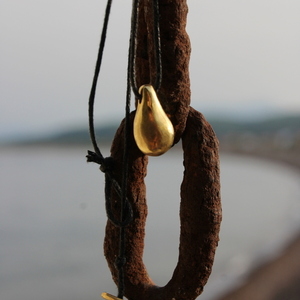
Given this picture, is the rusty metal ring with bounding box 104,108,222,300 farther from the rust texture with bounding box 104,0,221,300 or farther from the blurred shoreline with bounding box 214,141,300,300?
the blurred shoreline with bounding box 214,141,300,300

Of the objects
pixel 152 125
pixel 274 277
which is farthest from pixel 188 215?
pixel 274 277

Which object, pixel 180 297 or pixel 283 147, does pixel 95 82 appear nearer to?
pixel 180 297

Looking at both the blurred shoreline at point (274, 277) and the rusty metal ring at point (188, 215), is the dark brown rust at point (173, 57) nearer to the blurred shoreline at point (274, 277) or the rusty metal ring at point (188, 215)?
the rusty metal ring at point (188, 215)

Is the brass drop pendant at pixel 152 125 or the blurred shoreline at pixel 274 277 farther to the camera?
the blurred shoreline at pixel 274 277

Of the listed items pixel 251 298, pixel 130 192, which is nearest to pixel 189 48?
pixel 130 192

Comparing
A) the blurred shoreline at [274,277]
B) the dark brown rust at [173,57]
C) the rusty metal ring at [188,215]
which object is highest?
the blurred shoreline at [274,277]

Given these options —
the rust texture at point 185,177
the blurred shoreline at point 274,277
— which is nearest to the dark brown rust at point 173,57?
the rust texture at point 185,177

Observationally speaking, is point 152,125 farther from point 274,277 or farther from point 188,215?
point 274,277
